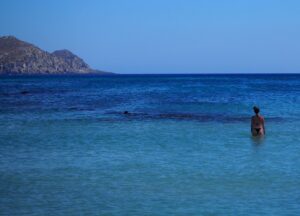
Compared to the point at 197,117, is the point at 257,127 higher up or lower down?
higher up

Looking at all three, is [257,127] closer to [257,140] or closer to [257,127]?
[257,127]

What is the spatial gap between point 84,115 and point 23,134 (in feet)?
32.2

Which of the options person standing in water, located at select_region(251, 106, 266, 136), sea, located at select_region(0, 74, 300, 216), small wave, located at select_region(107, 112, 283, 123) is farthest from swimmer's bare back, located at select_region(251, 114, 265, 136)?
small wave, located at select_region(107, 112, 283, 123)

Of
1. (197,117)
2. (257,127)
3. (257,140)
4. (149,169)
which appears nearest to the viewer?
(149,169)

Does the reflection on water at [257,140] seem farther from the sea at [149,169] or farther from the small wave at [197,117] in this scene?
the small wave at [197,117]

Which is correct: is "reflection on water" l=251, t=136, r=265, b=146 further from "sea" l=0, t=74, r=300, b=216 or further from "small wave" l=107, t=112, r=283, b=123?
"small wave" l=107, t=112, r=283, b=123

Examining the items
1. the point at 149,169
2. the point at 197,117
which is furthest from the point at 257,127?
the point at 197,117

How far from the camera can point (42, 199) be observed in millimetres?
12820

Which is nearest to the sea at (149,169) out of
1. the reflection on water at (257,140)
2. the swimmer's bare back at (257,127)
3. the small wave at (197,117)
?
the reflection on water at (257,140)

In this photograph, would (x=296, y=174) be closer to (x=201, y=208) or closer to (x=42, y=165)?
(x=201, y=208)

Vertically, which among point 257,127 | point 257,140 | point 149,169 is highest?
point 257,127

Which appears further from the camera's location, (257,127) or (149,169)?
(257,127)

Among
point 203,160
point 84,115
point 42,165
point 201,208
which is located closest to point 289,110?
point 84,115

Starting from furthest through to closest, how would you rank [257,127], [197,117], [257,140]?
[197,117] < [257,127] < [257,140]
